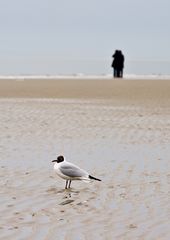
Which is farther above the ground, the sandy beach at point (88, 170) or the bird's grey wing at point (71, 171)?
the bird's grey wing at point (71, 171)

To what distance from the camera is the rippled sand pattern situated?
6566 mm

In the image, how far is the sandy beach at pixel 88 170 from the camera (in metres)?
6.59

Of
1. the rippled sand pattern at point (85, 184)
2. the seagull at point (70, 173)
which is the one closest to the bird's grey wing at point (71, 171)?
the seagull at point (70, 173)

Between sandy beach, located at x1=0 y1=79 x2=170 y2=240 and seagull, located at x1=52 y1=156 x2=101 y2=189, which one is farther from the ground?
seagull, located at x1=52 y1=156 x2=101 y2=189

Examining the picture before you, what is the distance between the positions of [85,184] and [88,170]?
1.19 meters

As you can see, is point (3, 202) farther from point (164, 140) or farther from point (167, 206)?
point (164, 140)

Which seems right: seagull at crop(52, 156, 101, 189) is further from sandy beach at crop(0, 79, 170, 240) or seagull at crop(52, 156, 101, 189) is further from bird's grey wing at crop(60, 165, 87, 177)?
sandy beach at crop(0, 79, 170, 240)
